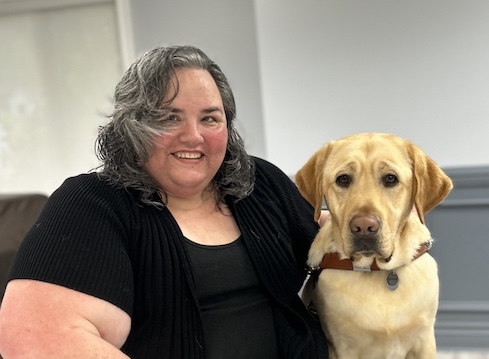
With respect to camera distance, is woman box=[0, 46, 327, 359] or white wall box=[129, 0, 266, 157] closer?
woman box=[0, 46, 327, 359]

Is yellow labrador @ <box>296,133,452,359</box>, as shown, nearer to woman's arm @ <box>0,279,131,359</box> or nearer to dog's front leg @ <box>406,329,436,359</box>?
dog's front leg @ <box>406,329,436,359</box>

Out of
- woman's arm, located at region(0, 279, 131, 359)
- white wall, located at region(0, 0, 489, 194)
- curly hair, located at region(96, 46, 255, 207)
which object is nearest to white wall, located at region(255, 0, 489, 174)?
white wall, located at region(0, 0, 489, 194)

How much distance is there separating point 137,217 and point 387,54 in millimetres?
1636

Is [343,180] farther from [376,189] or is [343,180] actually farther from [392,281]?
[392,281]

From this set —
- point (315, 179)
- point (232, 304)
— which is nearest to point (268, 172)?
point (315, 179)

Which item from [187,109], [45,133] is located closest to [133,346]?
[187,109]

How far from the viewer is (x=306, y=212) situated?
4.70 feet

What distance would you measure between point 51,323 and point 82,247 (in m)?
0.16

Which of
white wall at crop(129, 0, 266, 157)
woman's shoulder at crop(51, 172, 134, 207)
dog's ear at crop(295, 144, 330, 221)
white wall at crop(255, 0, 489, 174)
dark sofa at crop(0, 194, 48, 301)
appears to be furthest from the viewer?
white wall at crop(129, 0, 266, 157)

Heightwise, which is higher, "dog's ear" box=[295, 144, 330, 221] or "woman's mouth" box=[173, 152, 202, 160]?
"woman's mouth" box=[173, 152, 202, 160]

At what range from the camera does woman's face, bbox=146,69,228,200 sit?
3.87 feet

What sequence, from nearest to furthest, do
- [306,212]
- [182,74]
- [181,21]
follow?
1. [182,74]
2. [306,212]
3. [181,21]

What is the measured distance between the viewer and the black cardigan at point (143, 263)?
0.97 metres

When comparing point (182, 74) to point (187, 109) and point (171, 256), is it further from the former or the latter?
point (171, 256)
